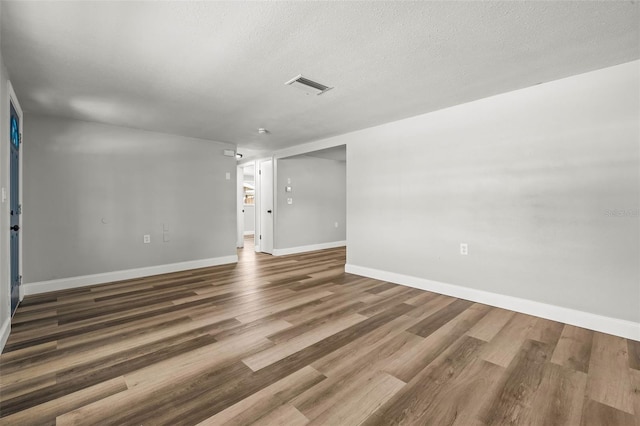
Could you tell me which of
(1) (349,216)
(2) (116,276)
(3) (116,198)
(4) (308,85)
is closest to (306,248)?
(1) (349,216)

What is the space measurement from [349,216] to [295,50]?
113 inches

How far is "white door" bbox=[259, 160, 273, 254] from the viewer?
6.34 m

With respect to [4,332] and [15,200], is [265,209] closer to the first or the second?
[15,200]

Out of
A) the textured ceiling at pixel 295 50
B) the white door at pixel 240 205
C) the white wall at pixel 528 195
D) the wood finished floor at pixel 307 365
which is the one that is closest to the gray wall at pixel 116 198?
the textured ceiling at pixel 295 50

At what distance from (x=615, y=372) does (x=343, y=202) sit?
579cm

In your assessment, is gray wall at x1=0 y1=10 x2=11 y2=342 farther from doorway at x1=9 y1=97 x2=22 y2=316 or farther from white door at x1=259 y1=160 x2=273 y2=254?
white door at x1=259 y1=160 x2=273 y2=254

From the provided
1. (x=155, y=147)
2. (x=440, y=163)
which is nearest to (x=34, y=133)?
(x=155, y=147)

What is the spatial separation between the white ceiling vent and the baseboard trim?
3564 mm

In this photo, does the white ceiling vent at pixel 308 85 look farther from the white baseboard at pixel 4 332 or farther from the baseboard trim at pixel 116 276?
the baseboard trim at pixel 116 276

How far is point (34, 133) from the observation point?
3545 mm

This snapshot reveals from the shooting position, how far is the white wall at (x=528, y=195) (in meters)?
2.37

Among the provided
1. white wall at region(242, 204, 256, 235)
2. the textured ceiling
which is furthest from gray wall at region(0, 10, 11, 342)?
white wall at region(242, 204, 256, 235)

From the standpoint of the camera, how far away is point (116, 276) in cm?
410

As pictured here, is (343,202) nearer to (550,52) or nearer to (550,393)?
(550,52)
